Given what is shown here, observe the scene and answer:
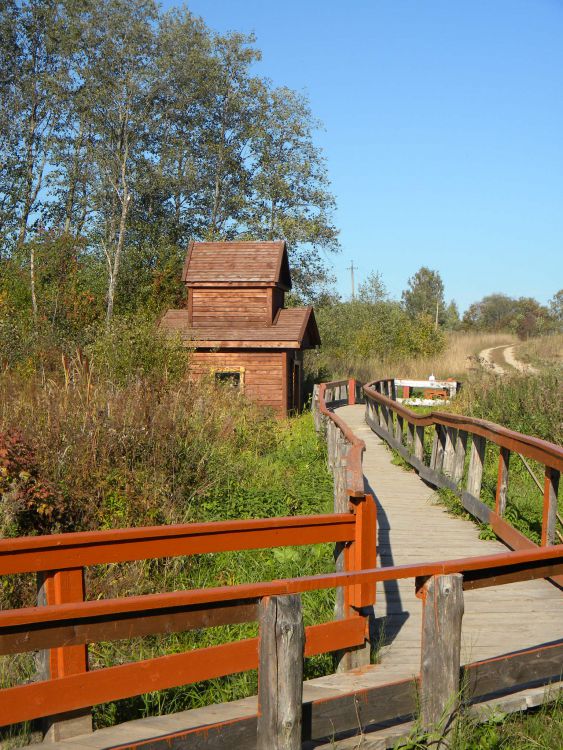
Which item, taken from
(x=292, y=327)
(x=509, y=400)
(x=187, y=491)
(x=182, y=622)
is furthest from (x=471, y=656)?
(x=292, y=327)

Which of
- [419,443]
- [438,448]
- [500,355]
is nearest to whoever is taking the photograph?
[438,448]

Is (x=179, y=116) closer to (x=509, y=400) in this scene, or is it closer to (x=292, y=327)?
(x=292, y=327)

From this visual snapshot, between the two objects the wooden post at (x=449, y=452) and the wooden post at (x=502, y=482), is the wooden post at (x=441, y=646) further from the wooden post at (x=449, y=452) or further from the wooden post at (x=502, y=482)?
the wooden post at (x=449, y=452)

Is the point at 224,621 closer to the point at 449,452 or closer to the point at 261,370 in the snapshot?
the point at 449,452

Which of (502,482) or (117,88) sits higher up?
(117,88)

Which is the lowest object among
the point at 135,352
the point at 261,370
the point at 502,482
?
the point at 502,482

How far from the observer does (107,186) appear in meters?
39.1

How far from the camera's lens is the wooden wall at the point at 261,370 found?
1035 inches

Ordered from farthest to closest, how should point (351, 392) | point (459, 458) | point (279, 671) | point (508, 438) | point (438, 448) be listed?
point (351, 392) < point (438, 448) < point (459, 458) < point (508, 438) < point (279, 671)

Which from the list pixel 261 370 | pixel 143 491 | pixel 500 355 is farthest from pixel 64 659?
pixel 500 355

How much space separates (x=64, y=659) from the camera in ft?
12.4

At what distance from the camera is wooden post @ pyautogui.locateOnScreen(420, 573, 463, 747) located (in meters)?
3.57

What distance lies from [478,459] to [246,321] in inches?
738

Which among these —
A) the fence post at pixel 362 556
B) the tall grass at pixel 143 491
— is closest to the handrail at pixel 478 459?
the tall grass at pixel 143 491
